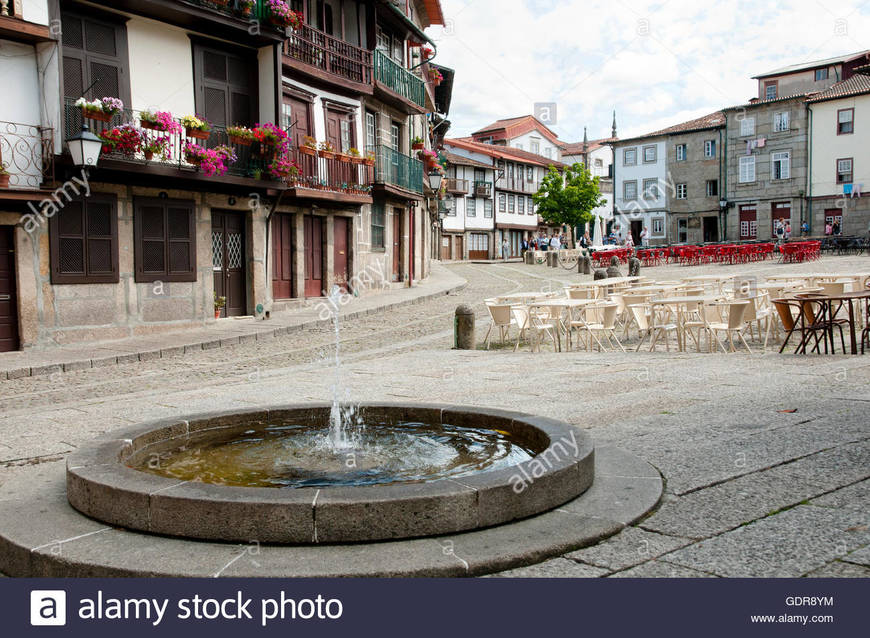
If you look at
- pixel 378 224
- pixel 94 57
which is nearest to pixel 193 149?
pixel 94 57

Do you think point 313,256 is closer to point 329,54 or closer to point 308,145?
point 308,145

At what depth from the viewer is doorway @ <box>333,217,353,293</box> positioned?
69.9 feet

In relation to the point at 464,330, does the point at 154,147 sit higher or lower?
higher

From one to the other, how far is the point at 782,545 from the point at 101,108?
42.7 ft

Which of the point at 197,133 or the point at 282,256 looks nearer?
the point at 197,133

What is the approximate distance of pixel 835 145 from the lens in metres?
43.9

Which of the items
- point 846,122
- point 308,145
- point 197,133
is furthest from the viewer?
point 846,122

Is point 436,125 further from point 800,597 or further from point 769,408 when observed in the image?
point 800,597

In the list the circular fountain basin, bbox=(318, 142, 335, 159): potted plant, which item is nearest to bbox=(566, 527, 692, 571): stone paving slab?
the circular fountain basin

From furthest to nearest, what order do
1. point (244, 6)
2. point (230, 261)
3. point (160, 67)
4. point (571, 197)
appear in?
point (571, 197), point (230, 261), point (244, 6), point (160, 67)

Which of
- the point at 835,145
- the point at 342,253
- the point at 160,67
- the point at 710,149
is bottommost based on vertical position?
the point at 342,253

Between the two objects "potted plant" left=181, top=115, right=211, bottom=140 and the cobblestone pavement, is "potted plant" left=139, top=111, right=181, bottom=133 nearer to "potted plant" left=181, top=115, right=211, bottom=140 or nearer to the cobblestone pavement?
"potted plant" left=181, top=115, right=211, bottom=140

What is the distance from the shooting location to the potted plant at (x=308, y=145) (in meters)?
18.9

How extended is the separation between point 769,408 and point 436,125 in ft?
114
